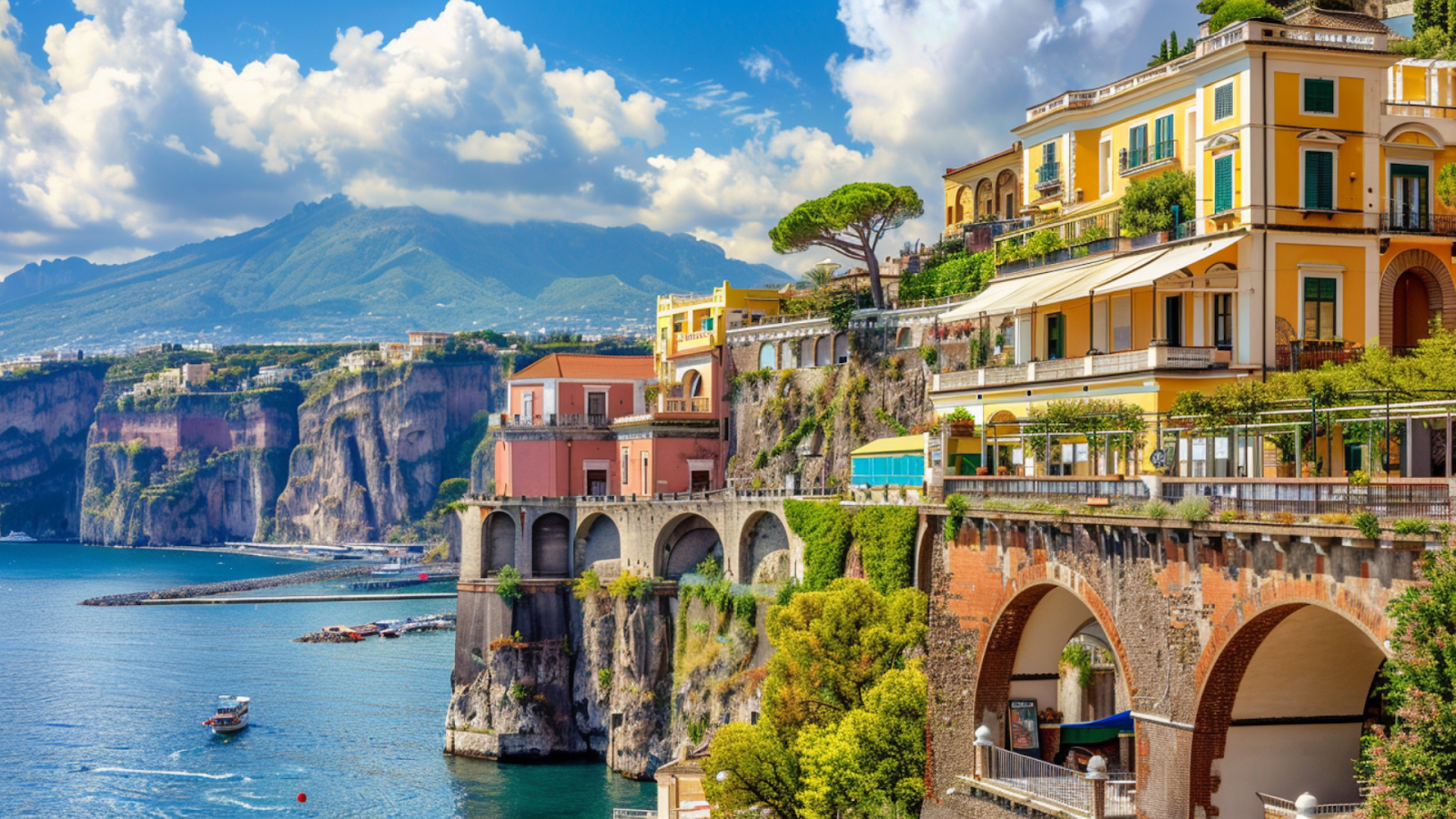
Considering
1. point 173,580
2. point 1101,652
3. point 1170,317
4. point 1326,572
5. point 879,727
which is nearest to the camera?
point 1326,572

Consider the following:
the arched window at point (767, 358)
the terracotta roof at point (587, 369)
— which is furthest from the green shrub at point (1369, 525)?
the terracotta roof at point (587, 369)

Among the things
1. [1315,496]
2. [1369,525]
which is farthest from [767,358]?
[1369,525]

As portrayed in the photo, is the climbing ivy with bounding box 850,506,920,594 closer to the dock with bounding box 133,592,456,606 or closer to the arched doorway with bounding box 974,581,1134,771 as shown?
the arched doorway with bounding box 974,581,1134,771

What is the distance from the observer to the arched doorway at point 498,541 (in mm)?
78312

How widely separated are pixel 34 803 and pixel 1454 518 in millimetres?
64660

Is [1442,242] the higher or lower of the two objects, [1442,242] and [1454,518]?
the higher

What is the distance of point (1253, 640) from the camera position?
78.4 feet

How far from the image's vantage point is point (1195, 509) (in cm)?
2458

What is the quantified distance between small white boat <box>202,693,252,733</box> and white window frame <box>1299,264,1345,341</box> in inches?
2572

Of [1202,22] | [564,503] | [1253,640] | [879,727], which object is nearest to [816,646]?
[879,727]

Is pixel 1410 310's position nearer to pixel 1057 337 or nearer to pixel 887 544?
pixel 1057 337

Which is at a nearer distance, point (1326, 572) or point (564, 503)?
point (1326, 572)

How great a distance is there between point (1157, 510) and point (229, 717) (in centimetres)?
6829

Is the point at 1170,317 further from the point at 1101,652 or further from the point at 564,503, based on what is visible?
the point at 564,503
